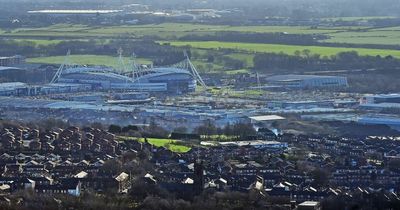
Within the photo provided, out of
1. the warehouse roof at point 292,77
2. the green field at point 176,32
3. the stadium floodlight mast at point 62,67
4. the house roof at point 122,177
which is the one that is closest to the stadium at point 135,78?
the stadium floodlight mast at point 62,67

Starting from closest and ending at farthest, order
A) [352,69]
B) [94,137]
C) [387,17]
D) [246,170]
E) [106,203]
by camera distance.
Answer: [106,203] < [246,170] < [94,137] < [352,69] < [387,17]

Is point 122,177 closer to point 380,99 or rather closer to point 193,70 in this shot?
point 380,99

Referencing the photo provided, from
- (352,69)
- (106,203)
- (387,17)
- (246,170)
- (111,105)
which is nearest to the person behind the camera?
(106,203)

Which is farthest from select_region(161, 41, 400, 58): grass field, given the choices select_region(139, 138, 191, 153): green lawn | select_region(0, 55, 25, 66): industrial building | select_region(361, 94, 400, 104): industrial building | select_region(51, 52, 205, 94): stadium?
select_region(139, 138, 191, 153): green lawn

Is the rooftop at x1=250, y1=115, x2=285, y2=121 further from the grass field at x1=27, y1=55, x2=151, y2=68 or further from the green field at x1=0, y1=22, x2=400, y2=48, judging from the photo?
the green field at x1=0, y1=22, x2=400, y2=48

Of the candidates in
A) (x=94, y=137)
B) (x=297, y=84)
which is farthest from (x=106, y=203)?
(x=297, y=84)

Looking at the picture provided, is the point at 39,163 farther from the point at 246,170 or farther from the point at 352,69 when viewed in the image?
the point at 352,69
